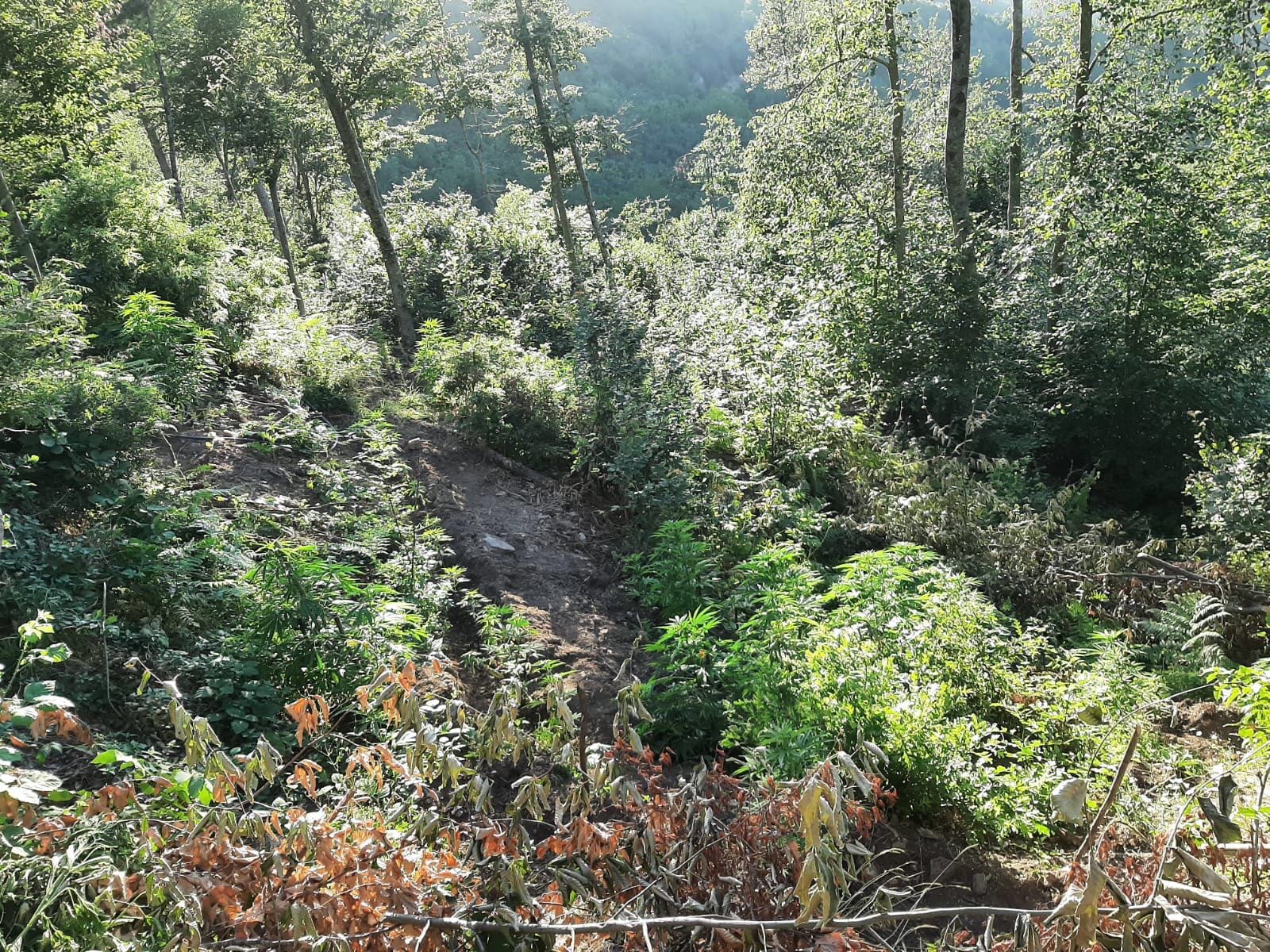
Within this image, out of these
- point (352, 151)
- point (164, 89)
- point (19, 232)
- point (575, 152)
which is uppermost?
point (164, 89)

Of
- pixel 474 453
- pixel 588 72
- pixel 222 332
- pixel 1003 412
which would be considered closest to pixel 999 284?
pixel 1003 412

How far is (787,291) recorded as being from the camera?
40.0ft

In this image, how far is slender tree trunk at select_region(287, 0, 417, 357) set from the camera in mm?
11070

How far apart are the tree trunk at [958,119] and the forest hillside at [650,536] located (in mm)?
67

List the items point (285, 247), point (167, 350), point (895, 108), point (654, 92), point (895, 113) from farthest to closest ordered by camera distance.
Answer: point (654, 92) → point (285, 247) → point (895, 113) → point (895, 108) → point (167, 350)

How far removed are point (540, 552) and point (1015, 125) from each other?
39.0ft

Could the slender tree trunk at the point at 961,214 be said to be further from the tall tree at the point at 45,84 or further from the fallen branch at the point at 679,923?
the tall tree at the point at 45,84

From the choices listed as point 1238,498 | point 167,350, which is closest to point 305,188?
point 167,350

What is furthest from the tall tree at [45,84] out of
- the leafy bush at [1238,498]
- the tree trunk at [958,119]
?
the leafy bush at [1238,498]

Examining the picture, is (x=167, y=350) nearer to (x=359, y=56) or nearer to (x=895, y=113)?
(x=359, y=56)

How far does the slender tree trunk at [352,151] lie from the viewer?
36.3ft

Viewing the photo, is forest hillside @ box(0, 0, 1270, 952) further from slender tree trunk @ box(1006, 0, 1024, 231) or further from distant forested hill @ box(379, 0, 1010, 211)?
distant forested hill @ box(379, 0, 1010, 211)

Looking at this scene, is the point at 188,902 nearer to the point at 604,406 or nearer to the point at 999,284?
the point at 604,406

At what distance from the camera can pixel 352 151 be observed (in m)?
11.7
